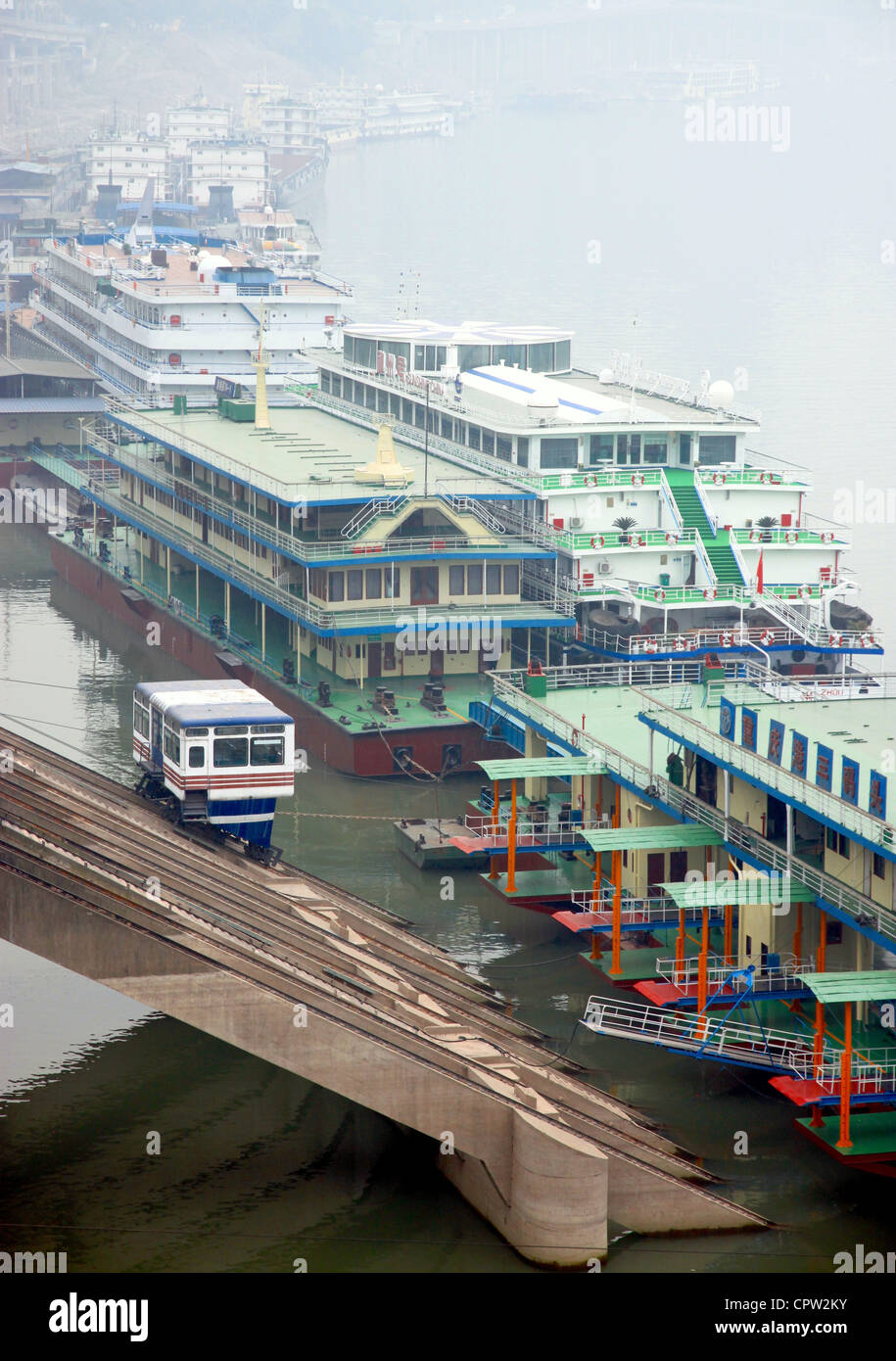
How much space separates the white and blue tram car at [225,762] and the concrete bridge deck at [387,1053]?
7.33 m

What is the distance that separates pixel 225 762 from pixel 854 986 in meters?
14.8

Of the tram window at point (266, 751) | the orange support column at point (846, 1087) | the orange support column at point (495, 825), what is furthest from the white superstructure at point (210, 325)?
the orange support column at point (846, 1087)

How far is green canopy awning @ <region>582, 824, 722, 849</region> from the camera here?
1478 inches

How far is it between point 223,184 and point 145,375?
104196 millimetres

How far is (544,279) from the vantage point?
640 feet

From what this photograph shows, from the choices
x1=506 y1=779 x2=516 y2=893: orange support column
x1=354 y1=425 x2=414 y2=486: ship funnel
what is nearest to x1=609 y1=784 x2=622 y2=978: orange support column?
x1=506 y1=779 x2=516 y2=893: orange support column

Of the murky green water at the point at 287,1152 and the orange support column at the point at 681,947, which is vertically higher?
the orange support column at the point at 681,947

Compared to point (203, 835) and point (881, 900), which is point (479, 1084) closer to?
point (881, 900)

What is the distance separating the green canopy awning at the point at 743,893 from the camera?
34.5m

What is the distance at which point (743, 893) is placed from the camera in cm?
3472

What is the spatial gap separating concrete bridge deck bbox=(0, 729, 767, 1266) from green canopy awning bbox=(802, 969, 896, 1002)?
3.45 m

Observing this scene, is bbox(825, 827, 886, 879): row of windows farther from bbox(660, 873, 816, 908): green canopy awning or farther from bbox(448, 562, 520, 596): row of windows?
bbox(448, 562, 520, 596): row of windows

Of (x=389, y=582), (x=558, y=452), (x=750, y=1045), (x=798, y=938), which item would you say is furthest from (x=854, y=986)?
(x=558, y=452)

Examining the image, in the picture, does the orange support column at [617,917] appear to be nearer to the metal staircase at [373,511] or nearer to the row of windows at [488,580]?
the row of windows at [488,580]
